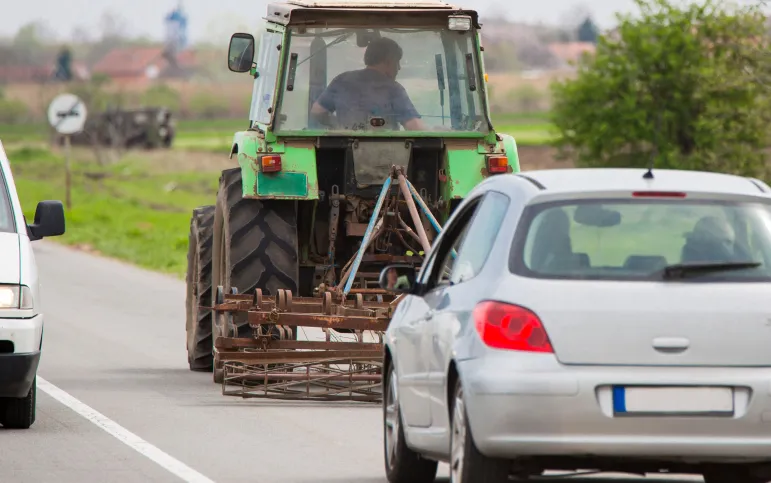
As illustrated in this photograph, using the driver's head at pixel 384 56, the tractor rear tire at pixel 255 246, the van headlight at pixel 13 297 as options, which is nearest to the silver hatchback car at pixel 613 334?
the van headlight at pixel 13 297

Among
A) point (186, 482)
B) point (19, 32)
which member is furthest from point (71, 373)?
point (19, 32)

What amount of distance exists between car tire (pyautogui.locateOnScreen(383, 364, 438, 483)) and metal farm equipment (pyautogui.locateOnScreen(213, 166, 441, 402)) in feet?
9.47

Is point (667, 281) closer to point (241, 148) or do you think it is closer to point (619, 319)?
point (619, 319)

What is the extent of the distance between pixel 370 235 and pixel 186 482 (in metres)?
4.39

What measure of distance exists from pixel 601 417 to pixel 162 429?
15.0 feet

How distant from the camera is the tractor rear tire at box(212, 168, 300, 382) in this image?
13.8 m

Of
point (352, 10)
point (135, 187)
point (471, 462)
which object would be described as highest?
point (135, 187)

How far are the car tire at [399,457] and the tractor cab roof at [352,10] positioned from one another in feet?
17.1

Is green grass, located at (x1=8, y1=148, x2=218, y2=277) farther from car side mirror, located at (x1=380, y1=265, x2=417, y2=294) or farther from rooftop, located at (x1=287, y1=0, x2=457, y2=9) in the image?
car side mirror, located at (x1=380, y1=265, x2=417, y2=294)

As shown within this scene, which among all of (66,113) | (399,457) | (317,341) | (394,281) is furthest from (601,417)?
(66,113)

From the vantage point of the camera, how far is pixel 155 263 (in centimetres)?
2923

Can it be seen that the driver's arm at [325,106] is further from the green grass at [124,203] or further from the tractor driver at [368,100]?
the green grass at [124,203]

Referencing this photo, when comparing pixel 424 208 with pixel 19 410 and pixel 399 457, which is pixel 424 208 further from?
pixel 399 457

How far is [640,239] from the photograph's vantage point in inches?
317
